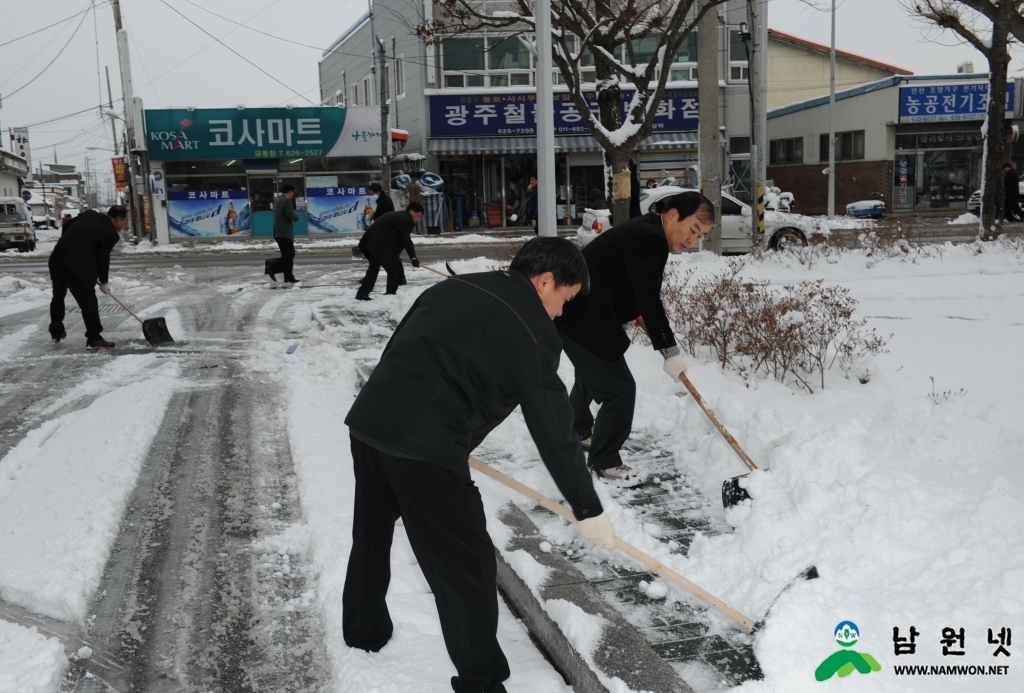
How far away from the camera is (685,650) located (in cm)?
316

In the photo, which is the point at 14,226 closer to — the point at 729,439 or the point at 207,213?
the point at 207,213

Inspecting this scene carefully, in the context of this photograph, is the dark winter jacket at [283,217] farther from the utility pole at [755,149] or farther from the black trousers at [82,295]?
the utility pole at [755,149]

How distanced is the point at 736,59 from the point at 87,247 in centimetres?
2859

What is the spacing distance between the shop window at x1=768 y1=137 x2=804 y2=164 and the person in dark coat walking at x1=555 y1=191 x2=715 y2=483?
34256mm

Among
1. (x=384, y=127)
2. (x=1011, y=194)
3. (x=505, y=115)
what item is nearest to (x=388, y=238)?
(x=1011, y=194)

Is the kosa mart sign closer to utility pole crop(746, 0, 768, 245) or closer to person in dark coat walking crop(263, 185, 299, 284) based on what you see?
person in dark coat walking crop(263, 185, 299, 284)

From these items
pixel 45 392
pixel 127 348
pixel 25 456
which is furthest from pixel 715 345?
pixel 127 348

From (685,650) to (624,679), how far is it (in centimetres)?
35

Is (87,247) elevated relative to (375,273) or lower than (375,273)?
elevated

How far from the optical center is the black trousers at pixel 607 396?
4.67 meters

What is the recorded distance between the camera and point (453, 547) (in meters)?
2.74

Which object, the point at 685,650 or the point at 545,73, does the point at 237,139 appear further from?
the point at 685,650

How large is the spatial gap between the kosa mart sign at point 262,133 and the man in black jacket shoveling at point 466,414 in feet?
87.7

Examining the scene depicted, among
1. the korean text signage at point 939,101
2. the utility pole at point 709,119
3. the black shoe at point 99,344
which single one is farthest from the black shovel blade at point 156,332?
the korean text signage at point 939,101
